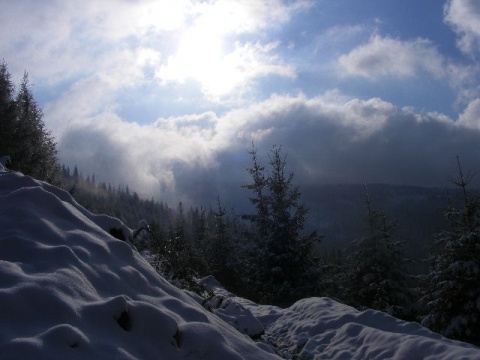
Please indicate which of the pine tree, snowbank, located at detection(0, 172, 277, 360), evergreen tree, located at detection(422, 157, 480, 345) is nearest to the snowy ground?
snowbank, located at detection(0, 172, 277, 360)

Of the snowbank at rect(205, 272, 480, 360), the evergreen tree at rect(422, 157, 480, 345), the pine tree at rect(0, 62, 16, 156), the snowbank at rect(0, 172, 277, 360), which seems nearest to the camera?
the snowbank at rect(0, 172, 277, 360)

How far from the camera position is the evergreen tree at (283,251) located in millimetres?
23562

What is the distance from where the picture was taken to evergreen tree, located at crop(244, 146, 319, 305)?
2356 centimetres

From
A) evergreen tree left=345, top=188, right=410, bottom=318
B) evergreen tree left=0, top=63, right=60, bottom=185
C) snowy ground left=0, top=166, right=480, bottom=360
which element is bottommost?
evergreen tree left=345, top=188, right=410, bottom=318

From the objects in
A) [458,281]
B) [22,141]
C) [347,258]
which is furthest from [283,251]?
[22,141]

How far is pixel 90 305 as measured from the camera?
4875 millimetres

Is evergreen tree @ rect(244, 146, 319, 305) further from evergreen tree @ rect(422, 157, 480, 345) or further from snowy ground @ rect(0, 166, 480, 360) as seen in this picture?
snowy ground @ rect(0, 166, 480, 360)

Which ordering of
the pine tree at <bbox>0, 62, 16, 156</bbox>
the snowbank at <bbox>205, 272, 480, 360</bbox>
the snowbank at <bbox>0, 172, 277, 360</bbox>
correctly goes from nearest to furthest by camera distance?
→ the snowbank at <bbox>0, 172, 277, 360</bbox>
the snowbank at <bbox>205, 272, 480, 360</bbox>
the pine tree at <bbox>0, 62, 16, 156</bbox>

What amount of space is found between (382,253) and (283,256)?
5.87 m

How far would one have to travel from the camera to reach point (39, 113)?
28.4 metres

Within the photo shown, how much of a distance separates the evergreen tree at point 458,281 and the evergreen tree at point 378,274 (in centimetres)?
515

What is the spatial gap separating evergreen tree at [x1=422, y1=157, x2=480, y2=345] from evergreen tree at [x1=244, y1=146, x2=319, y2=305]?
733 centimetres

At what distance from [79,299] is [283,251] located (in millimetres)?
20063

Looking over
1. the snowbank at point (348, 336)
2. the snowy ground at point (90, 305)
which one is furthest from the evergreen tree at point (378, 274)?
the snowy ground at point (90, 305)
